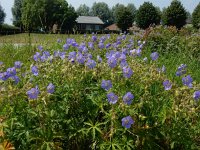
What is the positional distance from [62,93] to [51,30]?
711 centimetres

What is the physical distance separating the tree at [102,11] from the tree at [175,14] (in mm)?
83656

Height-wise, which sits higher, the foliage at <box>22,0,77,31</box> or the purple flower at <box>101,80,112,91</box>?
the foliage at <box>22,0,77,31</box>

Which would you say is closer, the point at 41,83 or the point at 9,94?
the point at 9,94

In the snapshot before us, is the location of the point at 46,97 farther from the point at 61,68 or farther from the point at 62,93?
the point at 61,68

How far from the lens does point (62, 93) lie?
340 centimetres

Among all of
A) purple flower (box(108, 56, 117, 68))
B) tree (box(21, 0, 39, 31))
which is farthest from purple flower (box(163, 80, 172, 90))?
tree (box(21, 0, 39, 31))

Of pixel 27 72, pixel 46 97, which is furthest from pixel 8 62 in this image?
pixel 46 97

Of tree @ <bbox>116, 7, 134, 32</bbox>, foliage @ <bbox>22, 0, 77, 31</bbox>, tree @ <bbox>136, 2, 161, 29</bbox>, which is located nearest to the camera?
foliage @ <bbox>22, 0, 77, 31</bbox>

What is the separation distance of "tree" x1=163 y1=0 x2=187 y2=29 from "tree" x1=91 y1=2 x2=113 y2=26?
83.7m

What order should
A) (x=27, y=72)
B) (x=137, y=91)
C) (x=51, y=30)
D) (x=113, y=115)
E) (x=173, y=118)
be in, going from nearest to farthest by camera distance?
(x=113, y=115) < (x=173, y=118) < (x=137, y=91) < (x=27, y=72) < (x=51, y=30)

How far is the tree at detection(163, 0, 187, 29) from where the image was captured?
46.8m

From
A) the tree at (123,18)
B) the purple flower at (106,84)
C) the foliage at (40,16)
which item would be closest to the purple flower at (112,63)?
the purple flower at (106,84)

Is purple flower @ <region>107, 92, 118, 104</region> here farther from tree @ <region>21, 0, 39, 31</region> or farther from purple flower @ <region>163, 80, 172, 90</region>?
tree @ <region>21, 0, 39, 31</region>

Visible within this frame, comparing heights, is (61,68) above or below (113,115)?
above
